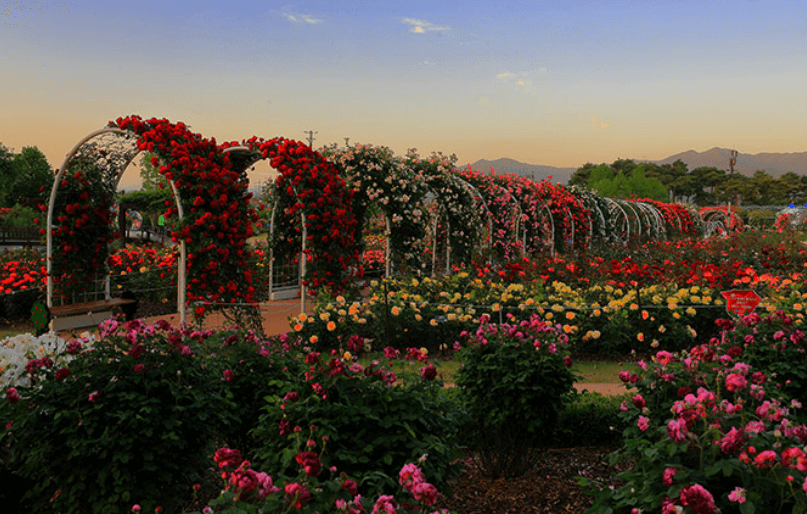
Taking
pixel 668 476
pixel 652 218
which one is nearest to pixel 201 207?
pixel 668 476

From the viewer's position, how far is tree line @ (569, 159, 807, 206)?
5675cm

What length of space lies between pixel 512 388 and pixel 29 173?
170 ft

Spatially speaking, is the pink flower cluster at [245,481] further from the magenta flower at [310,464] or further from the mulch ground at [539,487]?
the mulch ground at [539,487]

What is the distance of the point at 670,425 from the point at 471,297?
19.3 ft

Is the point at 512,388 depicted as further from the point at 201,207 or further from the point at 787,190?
the point at 787,190

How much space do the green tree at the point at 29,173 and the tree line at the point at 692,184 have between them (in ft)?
136

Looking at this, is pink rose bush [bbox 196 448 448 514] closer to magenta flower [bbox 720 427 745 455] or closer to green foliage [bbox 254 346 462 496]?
green foliage [bbox 254 346 462 496]

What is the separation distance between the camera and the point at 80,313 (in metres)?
8.88

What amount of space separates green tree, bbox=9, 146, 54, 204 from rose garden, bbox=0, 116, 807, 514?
37808mm

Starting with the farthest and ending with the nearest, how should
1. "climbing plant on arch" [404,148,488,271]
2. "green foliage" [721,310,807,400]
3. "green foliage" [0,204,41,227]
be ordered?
"green foliage" [0,204,41,227]
"climbing plant on arch" [404,148,488,271]
"green foliage" [721,310,807,400]

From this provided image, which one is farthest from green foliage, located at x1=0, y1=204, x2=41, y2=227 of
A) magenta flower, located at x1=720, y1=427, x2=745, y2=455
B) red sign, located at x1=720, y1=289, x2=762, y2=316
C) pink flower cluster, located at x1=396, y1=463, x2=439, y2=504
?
magenta flower, located at x1=720, y1=427, x2=745, y2=455

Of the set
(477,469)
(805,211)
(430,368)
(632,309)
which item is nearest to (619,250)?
(632,309)

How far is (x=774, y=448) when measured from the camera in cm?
215

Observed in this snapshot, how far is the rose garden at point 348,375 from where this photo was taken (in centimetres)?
222
